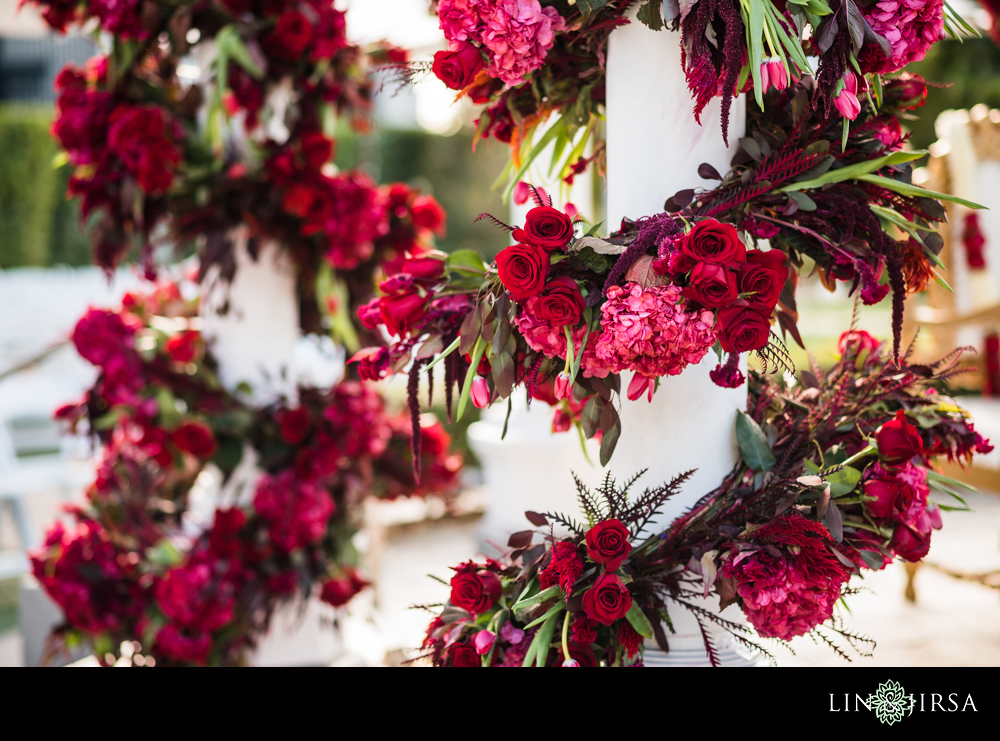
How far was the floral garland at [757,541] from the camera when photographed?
842 millimetres

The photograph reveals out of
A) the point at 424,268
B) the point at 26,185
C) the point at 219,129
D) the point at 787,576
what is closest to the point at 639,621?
the point at 787,576

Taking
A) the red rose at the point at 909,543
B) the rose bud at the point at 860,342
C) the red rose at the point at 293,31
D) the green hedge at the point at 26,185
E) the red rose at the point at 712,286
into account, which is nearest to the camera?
the red rose at the point at 712,286

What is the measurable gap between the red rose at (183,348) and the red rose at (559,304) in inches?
51.8

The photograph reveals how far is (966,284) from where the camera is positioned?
8.17 feet

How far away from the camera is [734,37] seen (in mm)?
761

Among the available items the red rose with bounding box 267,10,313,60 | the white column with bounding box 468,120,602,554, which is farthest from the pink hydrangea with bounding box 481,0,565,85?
the white column with bounding box 468,120,602,554

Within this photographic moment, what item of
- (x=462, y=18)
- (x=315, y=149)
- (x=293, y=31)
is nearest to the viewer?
(x=462, y=18)

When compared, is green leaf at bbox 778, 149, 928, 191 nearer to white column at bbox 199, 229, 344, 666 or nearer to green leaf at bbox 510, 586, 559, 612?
green leaf at bbox 510, 586, 559, 612

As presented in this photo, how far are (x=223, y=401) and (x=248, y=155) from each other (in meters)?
0.58

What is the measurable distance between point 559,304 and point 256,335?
1316 millimetres

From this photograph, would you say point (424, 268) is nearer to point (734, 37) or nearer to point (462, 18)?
point (462, 18)

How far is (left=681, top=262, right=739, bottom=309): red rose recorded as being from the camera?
0.74 meters

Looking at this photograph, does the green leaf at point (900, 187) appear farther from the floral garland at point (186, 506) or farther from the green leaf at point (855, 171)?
the floral garland at point (186, 506)
